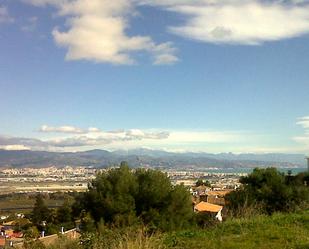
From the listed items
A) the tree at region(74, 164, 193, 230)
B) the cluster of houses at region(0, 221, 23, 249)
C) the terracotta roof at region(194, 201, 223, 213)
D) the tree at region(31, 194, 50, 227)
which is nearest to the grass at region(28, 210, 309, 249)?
the cluster of houses at region(0, 221, 23, 249)

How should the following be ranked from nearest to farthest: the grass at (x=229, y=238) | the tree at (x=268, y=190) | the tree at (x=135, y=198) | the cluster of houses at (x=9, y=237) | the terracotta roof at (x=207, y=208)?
1. the grass at (x=229, y=238)
2. the cluster of houses at (x=9, y=237)
3. the tree at (x=135, y=198)
4. the tree at (x=268, y=190)
5. the terracotta roof at (x=207, y=208)

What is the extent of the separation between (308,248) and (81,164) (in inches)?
6867

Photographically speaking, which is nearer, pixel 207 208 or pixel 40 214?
pixel 207 208

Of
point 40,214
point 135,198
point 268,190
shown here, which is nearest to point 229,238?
point 135,198

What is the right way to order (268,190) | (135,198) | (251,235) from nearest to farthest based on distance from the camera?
(251,235)
(135,198)
(268,190)

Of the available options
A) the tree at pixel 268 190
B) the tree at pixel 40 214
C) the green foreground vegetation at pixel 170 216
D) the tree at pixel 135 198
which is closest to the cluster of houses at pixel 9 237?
the green foreground vegetation at pixel 170 216

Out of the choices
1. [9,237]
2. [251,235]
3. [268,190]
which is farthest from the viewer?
[268,190]

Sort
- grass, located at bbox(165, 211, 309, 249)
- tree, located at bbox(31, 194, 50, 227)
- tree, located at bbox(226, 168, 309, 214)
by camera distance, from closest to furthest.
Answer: grass, located at bbox(165, 211, 309, 249), tree, located at bbox(226, 168, 309, 214), tree, located at bbox(31, 194, 50, 227)

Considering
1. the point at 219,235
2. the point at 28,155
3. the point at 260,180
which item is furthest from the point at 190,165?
the point at 219,235

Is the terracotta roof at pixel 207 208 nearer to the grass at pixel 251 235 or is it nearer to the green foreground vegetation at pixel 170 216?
the green foreground vegetation at pixel 170 216

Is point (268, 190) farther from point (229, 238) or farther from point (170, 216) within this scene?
point (229, 238)

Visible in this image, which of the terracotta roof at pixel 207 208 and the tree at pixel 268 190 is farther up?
A: the tree at pixel 268 190

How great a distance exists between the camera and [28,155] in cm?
19512

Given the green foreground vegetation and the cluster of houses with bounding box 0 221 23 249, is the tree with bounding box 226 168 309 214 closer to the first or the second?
the green foreground vegetation
